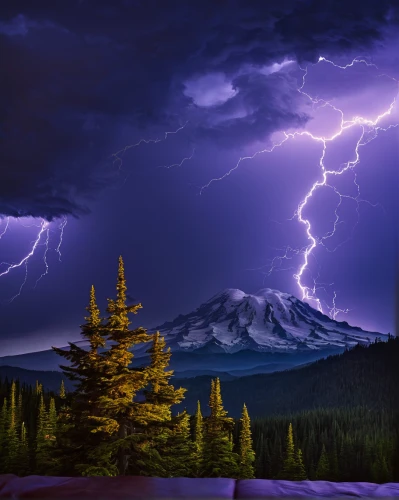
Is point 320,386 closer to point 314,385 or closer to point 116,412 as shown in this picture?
point 314,385

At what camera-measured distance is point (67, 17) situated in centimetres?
582

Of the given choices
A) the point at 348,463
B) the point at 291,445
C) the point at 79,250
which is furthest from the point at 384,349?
the point at 79,250

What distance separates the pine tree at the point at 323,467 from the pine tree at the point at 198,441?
7.18 feet

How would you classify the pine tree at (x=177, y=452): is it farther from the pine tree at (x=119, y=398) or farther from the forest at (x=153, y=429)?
the pine tree at (x=119, y=398)

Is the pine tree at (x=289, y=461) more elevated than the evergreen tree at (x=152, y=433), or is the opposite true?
the evergreen tree at (x=152, y=433)

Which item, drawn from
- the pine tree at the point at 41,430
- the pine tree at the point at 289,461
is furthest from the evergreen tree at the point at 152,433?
the pine tree at the point at 289,461

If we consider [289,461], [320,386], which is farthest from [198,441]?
[320,386]

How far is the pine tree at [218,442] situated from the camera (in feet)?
23.5

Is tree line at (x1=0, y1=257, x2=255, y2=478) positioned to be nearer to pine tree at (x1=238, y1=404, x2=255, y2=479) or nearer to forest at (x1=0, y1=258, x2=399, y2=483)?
forest at (x1=0, y1=258, x2=399, y2=483)

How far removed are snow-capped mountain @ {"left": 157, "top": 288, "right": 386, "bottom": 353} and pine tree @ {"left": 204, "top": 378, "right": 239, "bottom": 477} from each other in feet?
2.22

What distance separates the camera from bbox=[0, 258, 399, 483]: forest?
5.40 m

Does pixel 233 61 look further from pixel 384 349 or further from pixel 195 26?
pixel 384 349

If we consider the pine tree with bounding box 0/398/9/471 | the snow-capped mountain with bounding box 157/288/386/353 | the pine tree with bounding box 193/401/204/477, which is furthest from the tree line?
the pine tree with bounding box 0/398/9/471

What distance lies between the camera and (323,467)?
29.4ft
